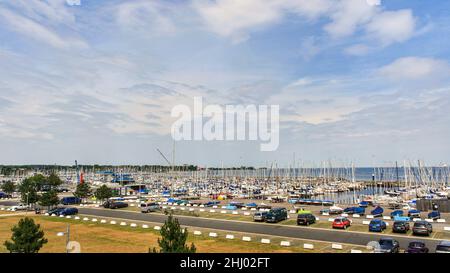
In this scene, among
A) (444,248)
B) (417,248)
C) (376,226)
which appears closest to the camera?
(444,248)

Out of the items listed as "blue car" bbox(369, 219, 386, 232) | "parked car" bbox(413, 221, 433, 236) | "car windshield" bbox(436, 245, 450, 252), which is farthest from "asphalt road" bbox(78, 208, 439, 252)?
"car windshield" bbox(436, 245, 450, 252)

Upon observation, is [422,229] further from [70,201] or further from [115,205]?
[70,201]

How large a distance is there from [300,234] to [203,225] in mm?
15551

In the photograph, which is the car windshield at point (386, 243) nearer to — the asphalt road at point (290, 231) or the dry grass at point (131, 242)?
the dry grass at point (131, 242)

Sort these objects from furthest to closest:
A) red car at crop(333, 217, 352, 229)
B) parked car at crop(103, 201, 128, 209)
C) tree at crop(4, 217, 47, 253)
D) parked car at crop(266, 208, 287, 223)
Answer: parked car at crop(103, 201, 128, 209) → parked car at crop(266, 208, 287, 223) → red car at crop(333, 217, 352, 229) → tree at crop(4, 217, 47, 253)

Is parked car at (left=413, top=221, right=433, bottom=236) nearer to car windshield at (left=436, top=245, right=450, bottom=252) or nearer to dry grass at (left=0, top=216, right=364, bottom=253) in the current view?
dry grass at (left=0, top=216, right=364, bottom=253)

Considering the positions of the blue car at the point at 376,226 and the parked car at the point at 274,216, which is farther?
the parked car at the point at 274,216

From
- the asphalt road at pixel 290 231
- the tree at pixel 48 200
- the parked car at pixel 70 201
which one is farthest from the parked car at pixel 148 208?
the parked car at pixel 70 201

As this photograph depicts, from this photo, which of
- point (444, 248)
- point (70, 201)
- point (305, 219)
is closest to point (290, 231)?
point (305, 219)
